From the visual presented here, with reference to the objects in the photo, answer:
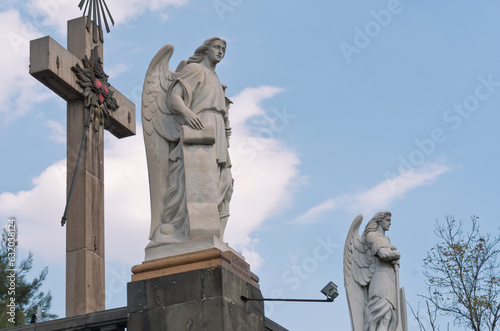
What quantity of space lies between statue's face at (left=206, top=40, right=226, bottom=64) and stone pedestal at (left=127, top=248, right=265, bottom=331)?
254cm

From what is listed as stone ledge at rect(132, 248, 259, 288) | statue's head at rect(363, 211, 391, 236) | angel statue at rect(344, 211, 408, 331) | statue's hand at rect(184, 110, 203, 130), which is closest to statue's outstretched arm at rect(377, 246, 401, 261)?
angel statue at rect(344, 211, 408, 331)

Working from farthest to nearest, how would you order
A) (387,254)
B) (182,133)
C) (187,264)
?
(387,254), (182,133), (187,264)

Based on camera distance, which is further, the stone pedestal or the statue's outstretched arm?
the statue's outstretched arm

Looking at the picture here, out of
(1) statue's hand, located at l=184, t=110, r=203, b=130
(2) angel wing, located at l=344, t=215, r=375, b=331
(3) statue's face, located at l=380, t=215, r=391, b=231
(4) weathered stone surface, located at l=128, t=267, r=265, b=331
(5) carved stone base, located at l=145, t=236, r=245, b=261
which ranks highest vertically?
(1) statue's hand, located at l=184, t=110, r=203, b=130

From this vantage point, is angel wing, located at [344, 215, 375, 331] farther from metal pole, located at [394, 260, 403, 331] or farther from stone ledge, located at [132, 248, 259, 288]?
stone ledge, located at [132, 248, 259, 288]

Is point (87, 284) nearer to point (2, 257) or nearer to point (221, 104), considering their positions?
point (221, 104)

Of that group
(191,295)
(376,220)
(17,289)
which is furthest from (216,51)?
(17,289)

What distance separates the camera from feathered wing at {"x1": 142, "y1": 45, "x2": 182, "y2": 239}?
10.6 m

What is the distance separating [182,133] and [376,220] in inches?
151

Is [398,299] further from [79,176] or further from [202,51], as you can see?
[79,176]

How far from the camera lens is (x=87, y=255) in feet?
45.8

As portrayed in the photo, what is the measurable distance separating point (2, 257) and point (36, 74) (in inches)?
358

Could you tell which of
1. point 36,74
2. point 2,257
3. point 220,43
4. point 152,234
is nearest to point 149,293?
point 152,234

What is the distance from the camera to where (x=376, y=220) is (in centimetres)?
1308
